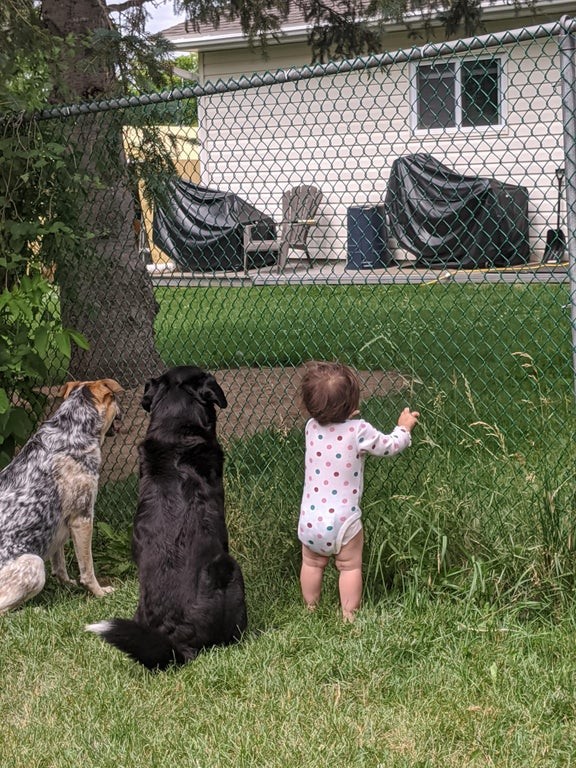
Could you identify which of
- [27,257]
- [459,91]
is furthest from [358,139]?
[27,257]

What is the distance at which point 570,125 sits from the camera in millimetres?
3949

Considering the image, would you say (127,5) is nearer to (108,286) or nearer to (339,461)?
(108,286)

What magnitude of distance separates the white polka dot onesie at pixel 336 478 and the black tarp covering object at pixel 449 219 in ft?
4.38

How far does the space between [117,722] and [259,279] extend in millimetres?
3094

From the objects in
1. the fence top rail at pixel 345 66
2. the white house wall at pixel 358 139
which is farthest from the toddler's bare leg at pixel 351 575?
the white house wall at pixel 358 139

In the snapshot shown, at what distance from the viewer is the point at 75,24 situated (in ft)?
24.7

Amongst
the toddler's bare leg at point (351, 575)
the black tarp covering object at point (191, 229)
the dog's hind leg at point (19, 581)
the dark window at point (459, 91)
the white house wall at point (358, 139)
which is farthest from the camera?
the white house wall at point (358, 139)

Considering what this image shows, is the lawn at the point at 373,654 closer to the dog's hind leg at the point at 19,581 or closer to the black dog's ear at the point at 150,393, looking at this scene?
the dog's hind leg at the point at 19,581

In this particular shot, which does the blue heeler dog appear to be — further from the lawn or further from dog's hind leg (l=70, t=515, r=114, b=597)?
the lawn

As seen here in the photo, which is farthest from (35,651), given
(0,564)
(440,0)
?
(440,0)

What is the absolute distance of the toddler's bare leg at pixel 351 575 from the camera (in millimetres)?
4152

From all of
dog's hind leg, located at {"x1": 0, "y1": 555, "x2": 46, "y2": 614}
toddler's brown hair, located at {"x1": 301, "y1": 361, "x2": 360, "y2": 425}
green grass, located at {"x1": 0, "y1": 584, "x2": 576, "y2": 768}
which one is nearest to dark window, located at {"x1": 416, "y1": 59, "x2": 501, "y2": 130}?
toddler's brown hair, located at {"x1": 301, "y1": 361, "x2": 360, "y2": 425}

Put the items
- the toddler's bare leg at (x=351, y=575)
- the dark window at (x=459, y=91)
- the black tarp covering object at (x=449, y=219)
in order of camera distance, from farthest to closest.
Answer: the black tarp covering object at (x=449, y=219) → the dark window at (x=459, y=91) → the toddler's bare leg at (x=351, y=575)

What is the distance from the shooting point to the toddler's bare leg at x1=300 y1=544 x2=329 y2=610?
13.9 feet
